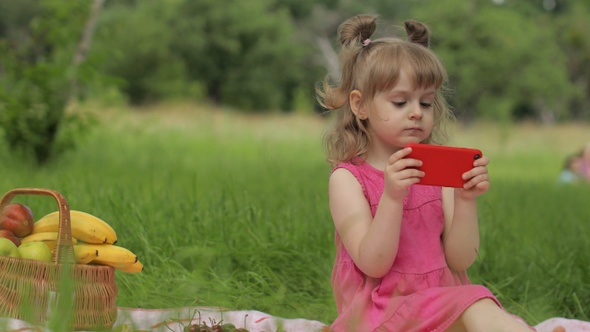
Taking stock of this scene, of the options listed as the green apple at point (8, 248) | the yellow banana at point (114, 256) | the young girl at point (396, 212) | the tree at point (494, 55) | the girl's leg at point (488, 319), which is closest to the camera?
the girl's leg at point (488, 319)

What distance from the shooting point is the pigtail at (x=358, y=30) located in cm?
307

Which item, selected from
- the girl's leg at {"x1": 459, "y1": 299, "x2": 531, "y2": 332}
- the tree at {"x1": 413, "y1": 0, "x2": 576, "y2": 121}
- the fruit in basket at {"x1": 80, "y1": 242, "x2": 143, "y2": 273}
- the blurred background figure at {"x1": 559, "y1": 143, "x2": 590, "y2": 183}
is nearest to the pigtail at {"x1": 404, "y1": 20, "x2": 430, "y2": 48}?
the girl's leg at {"x1": 459, "y1": 299, "x2": 531, "y2": 332}

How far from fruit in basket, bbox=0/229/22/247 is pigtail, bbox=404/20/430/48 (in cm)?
151

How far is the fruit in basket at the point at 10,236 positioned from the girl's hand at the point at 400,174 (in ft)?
4.32

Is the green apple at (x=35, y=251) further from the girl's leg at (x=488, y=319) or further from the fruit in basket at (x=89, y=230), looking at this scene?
the girl's leg at (x=488, y=319)

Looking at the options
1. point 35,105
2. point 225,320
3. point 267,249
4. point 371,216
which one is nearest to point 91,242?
point 225,320

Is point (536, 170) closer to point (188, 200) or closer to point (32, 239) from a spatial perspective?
point (188, 200)

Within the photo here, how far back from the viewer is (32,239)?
10.2 ft

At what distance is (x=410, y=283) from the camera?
109 inches

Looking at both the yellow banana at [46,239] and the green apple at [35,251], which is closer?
the green apple at [35,251]

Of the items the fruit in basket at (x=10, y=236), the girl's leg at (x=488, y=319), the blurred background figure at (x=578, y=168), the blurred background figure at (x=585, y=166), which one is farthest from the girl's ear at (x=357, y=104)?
the blurred background figure at (x=585, y=166)

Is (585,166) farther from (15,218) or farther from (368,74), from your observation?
(15,218)

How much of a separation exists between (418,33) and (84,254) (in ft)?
4.42

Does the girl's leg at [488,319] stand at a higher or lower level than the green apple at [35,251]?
lower
